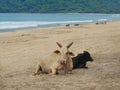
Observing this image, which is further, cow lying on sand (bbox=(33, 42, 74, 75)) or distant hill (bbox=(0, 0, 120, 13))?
distant hill (bbox=(0, 0, 120, 13))

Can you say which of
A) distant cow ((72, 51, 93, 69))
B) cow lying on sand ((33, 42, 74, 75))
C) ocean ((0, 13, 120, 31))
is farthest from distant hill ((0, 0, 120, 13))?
cow lying on sand ((33, 42, 74, 75))

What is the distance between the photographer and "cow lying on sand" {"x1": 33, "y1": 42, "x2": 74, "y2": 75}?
11.7m

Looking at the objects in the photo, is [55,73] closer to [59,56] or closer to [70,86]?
[59,56]

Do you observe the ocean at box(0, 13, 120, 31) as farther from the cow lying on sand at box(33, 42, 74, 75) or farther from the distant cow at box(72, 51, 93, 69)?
the cow lying on sand at box(33, 42, 74, 75)

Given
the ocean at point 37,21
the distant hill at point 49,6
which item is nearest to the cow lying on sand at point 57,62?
the ocean at point 37,21

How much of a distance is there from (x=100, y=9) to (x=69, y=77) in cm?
13789

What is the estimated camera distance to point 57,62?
39.6 ft

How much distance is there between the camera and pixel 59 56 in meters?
11.8

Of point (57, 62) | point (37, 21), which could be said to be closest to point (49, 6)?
point (37, 21)

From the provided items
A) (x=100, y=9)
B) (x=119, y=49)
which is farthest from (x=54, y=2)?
(x=119, y=49)

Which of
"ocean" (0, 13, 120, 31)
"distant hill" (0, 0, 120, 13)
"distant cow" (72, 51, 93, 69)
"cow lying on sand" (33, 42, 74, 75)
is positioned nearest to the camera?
"cow lying on sand" (33, 42, 74, 75)

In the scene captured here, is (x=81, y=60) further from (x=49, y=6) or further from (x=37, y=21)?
(x=49, y=6)

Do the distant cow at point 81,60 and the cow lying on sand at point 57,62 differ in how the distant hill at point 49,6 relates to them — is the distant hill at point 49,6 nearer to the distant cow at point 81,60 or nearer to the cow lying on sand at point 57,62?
the distant cow at point 81,60

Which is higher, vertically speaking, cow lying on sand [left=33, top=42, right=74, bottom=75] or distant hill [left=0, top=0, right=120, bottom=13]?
distant hill [left=0, top=0, right=120, bottom=13]
